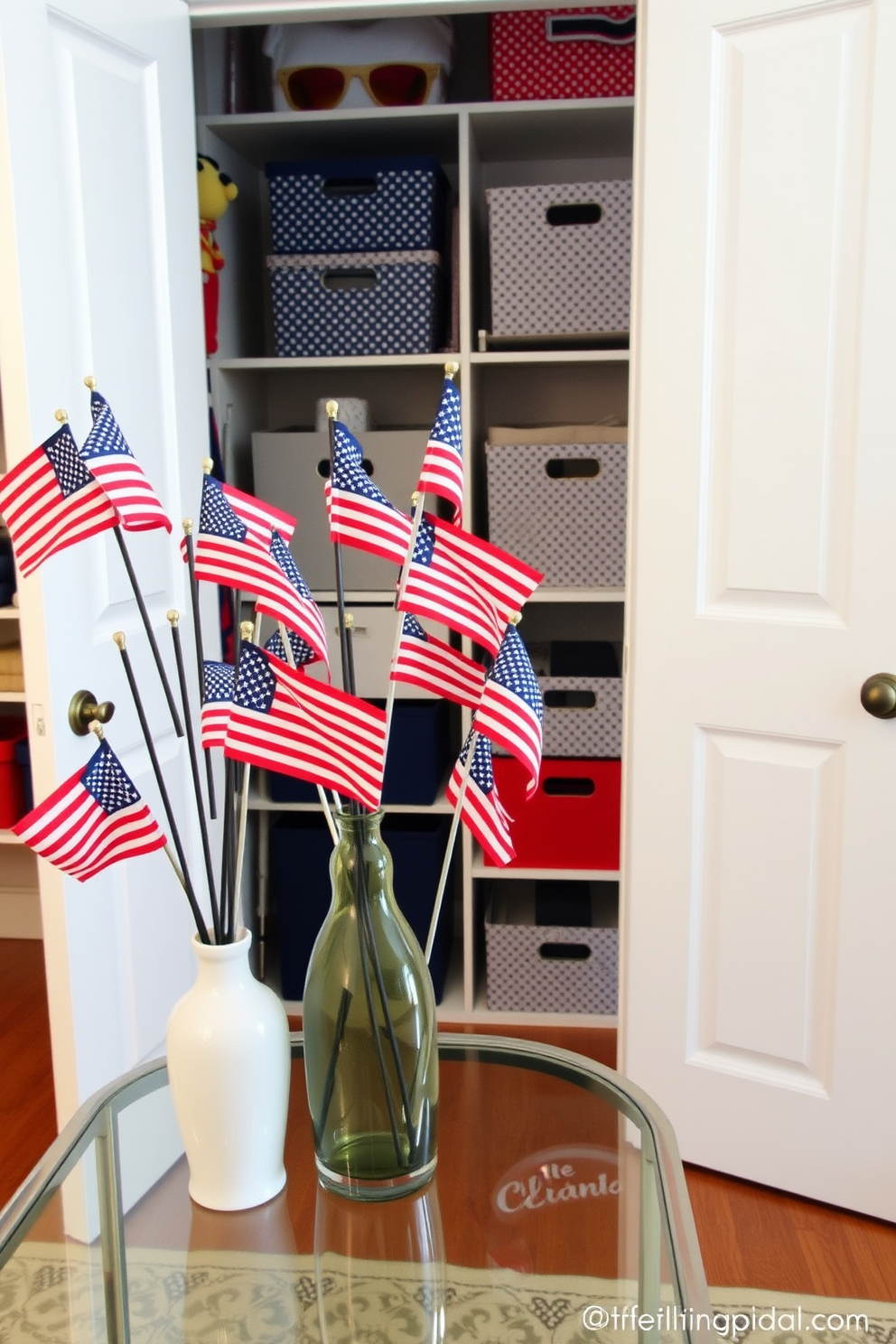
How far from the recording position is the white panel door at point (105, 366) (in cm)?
158

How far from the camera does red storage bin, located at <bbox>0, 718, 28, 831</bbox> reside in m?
2.78

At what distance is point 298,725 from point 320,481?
1740 mm

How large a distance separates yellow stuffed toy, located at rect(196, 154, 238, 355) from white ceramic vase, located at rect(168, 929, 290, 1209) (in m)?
1.68

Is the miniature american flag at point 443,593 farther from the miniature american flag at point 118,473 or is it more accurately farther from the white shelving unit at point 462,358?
the white shelving unit at point 462,358

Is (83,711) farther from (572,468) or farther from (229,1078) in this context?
(572,468)

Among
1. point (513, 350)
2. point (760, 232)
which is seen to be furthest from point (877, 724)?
point (513, 350)

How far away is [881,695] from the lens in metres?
1.79

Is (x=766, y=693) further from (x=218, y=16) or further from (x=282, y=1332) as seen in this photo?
(x=218, y=16)

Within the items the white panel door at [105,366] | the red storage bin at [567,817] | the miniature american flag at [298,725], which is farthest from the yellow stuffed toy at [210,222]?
the miniature american flag at [298,725]

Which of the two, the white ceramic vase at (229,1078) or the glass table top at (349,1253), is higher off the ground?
the white ceramic vase at (229,1078)

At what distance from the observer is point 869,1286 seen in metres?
1.78

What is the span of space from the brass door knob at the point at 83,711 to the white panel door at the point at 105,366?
2 cm

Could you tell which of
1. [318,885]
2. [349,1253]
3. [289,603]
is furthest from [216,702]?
[318,885]

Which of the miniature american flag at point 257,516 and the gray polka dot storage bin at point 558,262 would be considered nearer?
the miniature american flag at point 257,516
